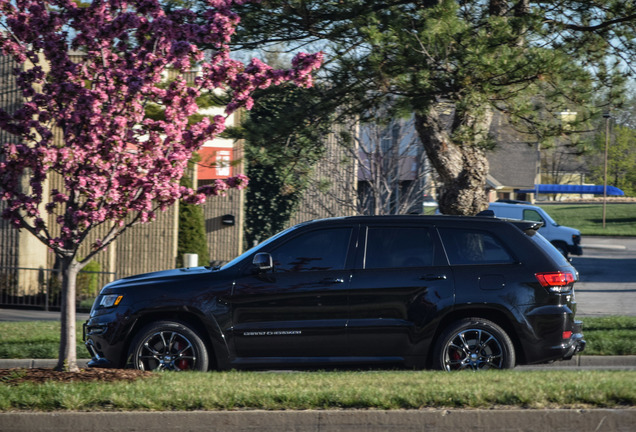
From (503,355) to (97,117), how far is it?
473 cm

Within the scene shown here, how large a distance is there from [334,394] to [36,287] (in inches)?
598

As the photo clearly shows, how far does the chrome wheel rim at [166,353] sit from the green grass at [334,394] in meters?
1.30

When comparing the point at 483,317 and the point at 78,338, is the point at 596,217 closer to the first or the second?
the point at 78,338

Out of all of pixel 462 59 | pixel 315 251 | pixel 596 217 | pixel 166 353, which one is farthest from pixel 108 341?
pixel 596 217

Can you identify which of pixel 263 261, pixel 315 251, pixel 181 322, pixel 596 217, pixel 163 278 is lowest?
pixel 181 322

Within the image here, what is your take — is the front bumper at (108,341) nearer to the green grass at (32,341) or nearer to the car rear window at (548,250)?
the green grass at (32,341)

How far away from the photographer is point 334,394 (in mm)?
6625

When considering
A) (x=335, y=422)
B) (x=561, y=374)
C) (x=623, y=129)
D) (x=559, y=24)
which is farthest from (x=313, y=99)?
(x=623, y=129)

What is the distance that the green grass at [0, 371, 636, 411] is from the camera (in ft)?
21.0

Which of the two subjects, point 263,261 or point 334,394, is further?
point 263,261

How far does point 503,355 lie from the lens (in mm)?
8578

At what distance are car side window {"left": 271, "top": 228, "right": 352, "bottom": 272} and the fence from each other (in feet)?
37.1

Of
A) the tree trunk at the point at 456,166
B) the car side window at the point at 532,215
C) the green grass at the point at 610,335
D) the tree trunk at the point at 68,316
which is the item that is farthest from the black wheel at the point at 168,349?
the car side window at the point at 532,215

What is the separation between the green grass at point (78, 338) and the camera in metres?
11.2
